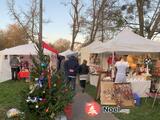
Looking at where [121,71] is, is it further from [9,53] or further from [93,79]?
[9,53]

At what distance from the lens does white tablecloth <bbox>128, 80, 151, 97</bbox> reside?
16.4 metres

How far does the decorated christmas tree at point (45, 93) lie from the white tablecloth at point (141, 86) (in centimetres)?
629

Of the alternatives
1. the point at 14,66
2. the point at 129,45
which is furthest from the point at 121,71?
the point at 14,66

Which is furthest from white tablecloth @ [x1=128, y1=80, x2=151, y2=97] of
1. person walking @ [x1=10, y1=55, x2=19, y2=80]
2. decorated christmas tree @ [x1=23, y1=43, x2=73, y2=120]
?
person walking @ [x1=10, y1=55, x2=19, y2=80]

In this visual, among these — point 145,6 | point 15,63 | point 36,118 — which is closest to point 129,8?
point 145,6

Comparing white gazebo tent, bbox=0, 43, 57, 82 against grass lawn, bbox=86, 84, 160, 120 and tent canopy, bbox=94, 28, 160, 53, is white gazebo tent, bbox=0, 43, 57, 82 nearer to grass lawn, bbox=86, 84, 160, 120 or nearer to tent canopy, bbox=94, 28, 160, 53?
tent canopy, bbox=94, 28, 160, 53

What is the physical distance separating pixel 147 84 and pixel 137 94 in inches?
37.4

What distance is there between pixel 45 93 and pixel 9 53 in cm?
1877

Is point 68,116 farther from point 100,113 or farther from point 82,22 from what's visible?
point 82,22

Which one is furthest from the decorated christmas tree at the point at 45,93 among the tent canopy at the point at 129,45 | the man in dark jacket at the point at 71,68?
the man in dark jacket at the point at 71,68

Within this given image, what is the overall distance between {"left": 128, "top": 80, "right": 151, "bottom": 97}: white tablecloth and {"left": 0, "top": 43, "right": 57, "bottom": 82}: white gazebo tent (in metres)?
10.4

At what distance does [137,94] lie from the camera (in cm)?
1603

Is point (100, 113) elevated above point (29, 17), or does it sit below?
below

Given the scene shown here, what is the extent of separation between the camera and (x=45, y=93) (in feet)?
33.8
